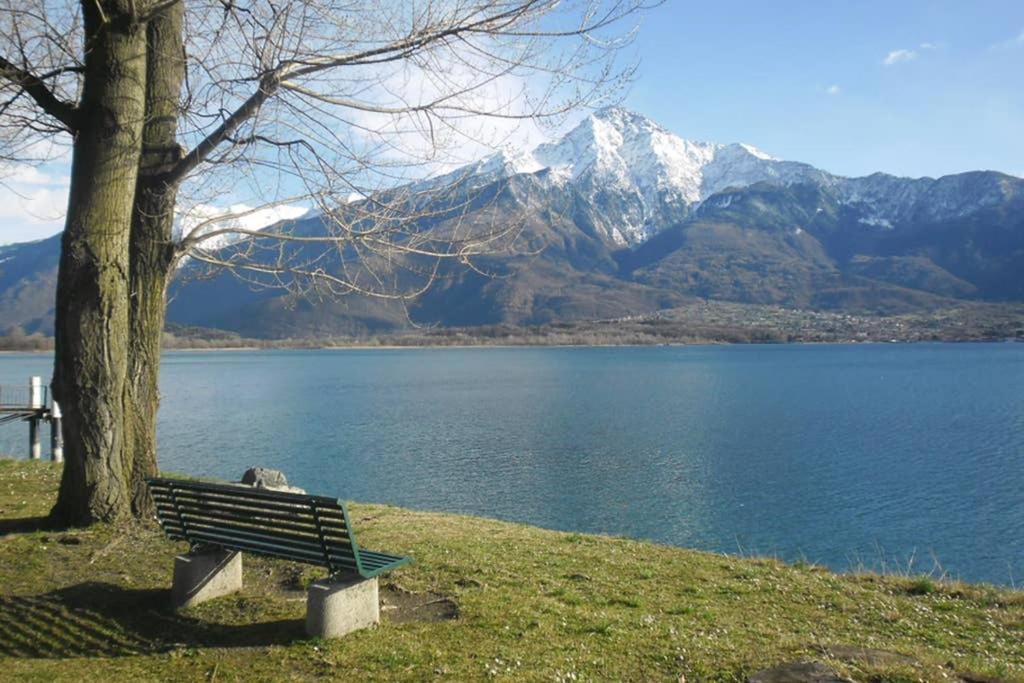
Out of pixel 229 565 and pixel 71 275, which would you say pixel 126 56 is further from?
pixel 229 565

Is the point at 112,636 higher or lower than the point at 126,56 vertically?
lower

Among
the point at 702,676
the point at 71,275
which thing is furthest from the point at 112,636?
the point at 702,676

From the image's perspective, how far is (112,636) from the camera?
630 cm

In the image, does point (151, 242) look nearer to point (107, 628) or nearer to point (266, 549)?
point (266, 549)

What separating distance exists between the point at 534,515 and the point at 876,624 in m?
16.3

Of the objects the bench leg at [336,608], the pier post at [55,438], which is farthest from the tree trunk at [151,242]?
the pier post at [55,438]

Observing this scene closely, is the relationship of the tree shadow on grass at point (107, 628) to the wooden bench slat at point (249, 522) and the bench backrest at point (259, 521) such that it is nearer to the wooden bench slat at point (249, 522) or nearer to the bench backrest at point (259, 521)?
the bench backrest at point (259, 521)

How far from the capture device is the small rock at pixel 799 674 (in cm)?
502

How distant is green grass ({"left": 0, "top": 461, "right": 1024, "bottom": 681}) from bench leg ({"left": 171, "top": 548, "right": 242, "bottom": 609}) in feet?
0.46

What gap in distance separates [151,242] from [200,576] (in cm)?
393

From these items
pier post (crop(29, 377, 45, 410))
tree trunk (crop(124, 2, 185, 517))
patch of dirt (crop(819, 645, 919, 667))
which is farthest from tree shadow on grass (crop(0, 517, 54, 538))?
pier post (crop(29, 377, 45, 410))

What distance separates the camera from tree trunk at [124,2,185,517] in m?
8.82

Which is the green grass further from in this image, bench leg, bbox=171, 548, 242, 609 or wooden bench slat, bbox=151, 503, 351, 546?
wooden bench slat, bbox=151, 503, 351, 546

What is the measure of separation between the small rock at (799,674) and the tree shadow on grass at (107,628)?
3369 mm
